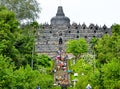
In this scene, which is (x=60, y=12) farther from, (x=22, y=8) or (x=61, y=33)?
(x=22, y=8)

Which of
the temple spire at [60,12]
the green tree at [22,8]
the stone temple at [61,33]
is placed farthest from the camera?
the temple spire at [60,12]

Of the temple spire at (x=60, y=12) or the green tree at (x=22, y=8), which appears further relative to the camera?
the temple spire at (x=60, y=12)

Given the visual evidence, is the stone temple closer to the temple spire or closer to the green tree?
the temple spire

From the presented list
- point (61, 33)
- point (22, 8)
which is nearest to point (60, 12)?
point (61, 33)

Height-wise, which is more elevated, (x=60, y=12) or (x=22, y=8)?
(x=60, y=12)

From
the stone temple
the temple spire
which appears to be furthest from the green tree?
the temple spire

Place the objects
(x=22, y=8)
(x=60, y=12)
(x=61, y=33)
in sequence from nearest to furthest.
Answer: (x=22, y=8)
(x=61, y=33)
(x=60, y=12)

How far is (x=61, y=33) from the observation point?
107250 millimetres

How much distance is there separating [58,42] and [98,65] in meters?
56.1

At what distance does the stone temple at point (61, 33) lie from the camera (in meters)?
105

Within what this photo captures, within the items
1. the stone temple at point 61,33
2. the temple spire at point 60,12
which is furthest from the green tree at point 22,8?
the temple spire at point 60,12

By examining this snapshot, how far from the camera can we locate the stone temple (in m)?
105

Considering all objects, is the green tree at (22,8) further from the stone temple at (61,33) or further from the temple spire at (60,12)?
the temple spire at (60,12)

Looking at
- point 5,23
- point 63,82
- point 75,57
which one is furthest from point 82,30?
point 5,23
